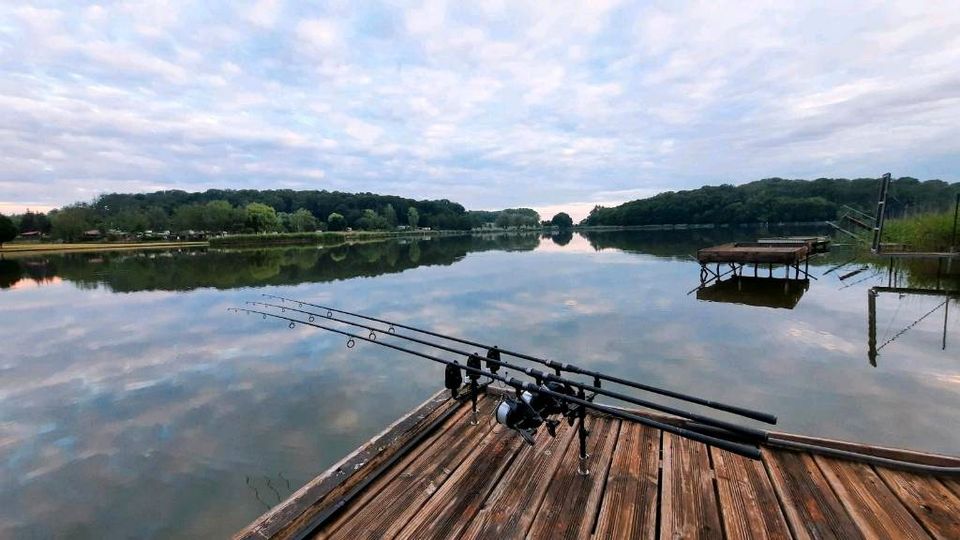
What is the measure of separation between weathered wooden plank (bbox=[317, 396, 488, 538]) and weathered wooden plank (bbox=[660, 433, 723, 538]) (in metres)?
1.80

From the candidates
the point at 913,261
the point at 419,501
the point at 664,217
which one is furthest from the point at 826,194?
the point at 419,501

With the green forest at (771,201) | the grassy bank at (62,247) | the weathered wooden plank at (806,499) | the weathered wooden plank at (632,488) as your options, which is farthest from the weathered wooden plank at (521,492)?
the green forest at (771,201)

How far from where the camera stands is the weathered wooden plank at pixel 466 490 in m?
3.04

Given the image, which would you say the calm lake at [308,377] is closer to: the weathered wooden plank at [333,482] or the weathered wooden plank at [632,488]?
the weathered wooden plank at [333,482]

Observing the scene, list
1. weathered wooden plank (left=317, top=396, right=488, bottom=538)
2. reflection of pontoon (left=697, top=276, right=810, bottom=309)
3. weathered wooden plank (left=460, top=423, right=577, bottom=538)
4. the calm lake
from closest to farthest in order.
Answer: weathered wooden plank (left=460, top=423, right=577, bottom=538)
weathered wooden plank (left=317, top=396, right=488, bottom=538)
the calm lake
reflection of pontoon (left=697, top=276, right=810, bottom=309)

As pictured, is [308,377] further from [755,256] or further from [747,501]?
[755,256]

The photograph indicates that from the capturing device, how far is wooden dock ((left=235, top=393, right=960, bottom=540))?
9.57ft

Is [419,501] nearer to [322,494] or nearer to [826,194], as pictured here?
[322,494]

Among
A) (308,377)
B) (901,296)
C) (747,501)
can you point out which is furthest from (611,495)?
(901,296)

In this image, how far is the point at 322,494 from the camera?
330 cm

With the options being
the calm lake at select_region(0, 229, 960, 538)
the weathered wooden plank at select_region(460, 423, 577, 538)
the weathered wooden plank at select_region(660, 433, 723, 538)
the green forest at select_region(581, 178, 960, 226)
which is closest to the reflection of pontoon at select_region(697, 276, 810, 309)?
the calm lake at select_region(0, 229, 960, 538)

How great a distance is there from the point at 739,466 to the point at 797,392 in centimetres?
452

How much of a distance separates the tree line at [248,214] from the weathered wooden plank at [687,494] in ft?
345

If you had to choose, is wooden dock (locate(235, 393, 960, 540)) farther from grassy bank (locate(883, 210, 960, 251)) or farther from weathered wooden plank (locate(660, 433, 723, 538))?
grassy bank (locate(883, 210, 960, 251))
